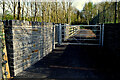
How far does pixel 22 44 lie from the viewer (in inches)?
169

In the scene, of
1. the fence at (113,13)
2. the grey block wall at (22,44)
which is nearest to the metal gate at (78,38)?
the fence at (113,13)

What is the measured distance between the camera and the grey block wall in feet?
12.4

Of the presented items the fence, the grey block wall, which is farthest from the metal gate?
the grey block wall

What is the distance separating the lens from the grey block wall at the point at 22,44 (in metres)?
3.78

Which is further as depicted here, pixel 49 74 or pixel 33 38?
pixel 33 38

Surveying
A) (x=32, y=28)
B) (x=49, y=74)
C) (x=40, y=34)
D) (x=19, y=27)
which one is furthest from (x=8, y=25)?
(x=40, y=34)

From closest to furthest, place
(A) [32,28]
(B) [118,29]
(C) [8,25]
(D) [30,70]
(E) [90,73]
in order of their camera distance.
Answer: (C) [8,25]
(E) [90,73]
(D) [30,70]
(A) [32,28]
(B) [118,29]

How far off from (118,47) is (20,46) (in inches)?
169

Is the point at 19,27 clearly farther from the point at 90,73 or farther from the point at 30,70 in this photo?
the point at 90,73

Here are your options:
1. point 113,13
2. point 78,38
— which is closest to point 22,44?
point 113,13

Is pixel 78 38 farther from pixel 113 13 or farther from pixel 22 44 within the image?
pixel 22 44

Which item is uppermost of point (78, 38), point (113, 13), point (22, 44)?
point (113, 13)

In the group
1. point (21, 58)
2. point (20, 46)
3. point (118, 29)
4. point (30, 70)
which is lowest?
point (30, 70)

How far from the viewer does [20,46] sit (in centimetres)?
417
